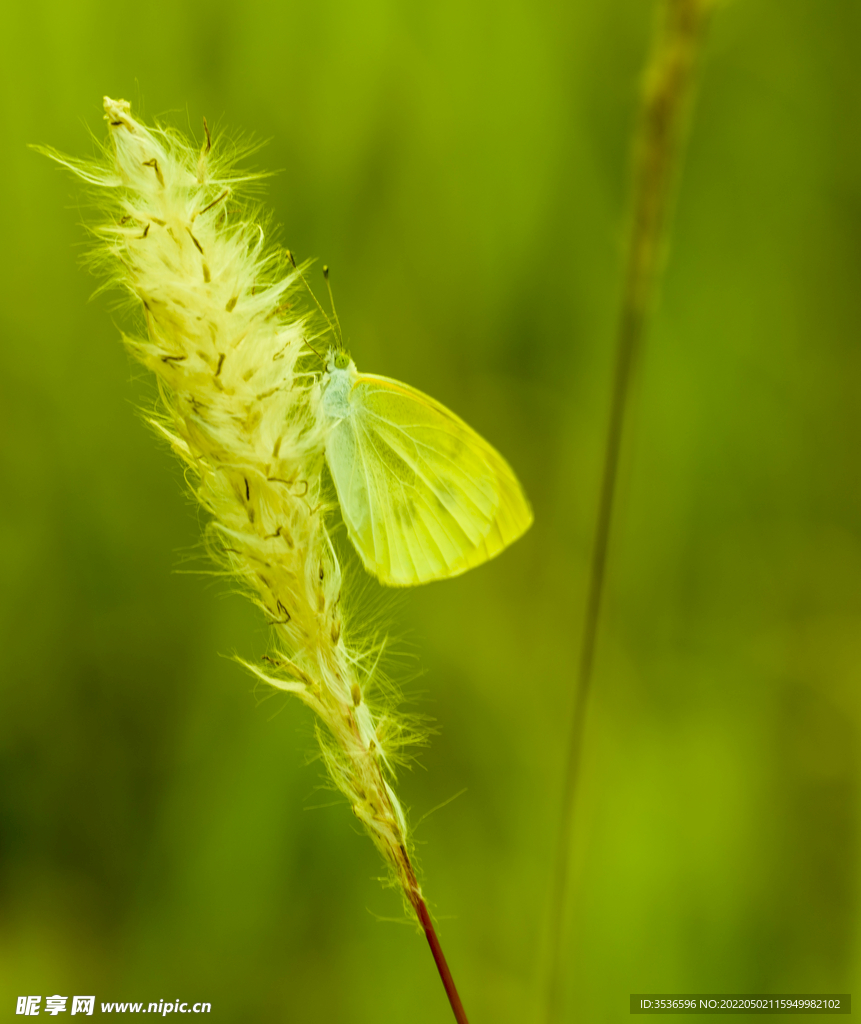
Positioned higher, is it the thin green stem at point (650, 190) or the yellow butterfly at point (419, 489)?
the thin green stem at point (650, 190)

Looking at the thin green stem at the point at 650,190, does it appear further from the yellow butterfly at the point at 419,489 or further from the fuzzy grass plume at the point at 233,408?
the yellow butterfly at the point at 419,489

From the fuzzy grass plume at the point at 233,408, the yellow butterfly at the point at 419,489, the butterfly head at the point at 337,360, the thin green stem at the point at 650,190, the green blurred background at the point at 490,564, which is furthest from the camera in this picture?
the green blurred background at the point at 490,564

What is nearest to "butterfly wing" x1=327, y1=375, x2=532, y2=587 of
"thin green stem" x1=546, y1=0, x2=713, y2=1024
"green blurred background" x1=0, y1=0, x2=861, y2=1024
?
"green blurred background" x1=0, y1=0, x2=861, y2=1024

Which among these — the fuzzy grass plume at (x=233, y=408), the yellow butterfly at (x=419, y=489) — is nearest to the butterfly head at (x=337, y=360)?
the yellow butterfly at (x=419, y=489)

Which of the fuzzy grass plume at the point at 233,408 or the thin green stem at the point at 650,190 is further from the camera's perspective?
the fuzzy grass plume at the point at 233,408

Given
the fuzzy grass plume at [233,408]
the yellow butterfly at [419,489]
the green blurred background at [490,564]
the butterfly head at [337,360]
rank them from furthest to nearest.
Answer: the green blurred background at [490,564], the yellow butterfly at [419,489], the butterfly head at [337,360], the fuzzy grass plume at [233,408]

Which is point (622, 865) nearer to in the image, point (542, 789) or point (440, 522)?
point (542, 789)

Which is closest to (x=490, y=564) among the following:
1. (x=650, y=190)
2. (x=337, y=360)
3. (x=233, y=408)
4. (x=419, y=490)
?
(x=419, y=490)
